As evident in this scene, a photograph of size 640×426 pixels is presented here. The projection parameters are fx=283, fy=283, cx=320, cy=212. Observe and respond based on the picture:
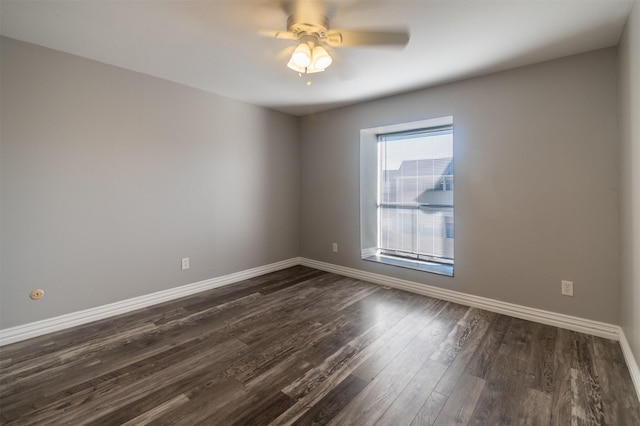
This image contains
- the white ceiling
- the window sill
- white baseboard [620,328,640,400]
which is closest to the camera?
white baseboard [620,328,640,400]

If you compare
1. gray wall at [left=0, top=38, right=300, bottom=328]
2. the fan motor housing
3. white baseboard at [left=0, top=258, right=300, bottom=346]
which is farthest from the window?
white baseboard at [left=0, top=258, right=300, bottom=346]

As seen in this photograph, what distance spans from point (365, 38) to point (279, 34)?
25.2 inches

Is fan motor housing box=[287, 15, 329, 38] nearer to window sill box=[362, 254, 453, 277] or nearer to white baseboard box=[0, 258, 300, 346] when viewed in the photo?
window sill box=[362, 254, 453, 277]

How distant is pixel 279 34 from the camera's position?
208 centimetres

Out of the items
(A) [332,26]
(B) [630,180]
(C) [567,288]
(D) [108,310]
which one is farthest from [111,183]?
(C) [567,288]

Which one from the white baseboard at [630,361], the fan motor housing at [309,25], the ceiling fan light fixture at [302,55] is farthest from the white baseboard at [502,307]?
the fan motor housing at [309,25]

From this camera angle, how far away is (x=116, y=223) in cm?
268

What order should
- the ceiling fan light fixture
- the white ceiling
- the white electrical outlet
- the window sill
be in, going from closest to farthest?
the white ceiling → the ceiling fan light fixture → the white electrical outlet → the window sill

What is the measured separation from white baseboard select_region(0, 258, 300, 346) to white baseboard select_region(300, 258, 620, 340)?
5.37ft

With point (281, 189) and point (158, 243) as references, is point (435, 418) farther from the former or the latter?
point (281, 189)

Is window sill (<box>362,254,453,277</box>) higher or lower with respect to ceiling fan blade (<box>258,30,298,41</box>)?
lower

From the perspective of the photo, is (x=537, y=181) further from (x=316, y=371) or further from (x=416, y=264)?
(x=316, y=371)

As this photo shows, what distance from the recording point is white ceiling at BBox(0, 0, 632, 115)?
179cm

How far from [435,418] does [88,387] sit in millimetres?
2004
